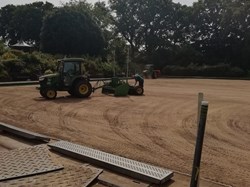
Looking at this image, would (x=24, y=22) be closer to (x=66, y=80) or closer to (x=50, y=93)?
(x=66, y=80)

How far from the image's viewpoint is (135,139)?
27.8 ft

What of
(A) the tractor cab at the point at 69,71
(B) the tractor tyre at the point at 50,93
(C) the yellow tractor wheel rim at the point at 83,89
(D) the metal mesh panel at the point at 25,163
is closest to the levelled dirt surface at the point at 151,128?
(B) the tractor tyre at the point at 50,93

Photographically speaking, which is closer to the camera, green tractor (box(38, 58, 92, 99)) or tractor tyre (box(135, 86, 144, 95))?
green tractor (box(38, 58, 92, 99))

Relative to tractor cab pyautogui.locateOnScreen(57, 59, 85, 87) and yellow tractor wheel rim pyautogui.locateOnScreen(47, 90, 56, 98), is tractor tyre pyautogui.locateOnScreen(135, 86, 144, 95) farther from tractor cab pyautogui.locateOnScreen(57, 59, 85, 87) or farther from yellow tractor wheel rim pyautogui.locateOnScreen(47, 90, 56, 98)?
yellow tractor wheel rim pyautogui.locateOnScreen(47, 90, 56, 98)

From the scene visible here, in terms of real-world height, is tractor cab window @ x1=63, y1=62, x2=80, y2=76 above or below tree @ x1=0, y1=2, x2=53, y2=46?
below

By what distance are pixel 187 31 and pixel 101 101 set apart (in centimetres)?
4113

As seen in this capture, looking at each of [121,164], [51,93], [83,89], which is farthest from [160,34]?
[121,164]

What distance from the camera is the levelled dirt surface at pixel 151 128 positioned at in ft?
22.1

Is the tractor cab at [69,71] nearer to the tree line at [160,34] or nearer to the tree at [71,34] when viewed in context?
the tree line at [160,34]

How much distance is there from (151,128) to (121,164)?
375 centimetres

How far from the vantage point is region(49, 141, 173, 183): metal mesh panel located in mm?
5578

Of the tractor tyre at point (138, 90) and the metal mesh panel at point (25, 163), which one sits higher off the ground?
the tractor tyre at point (138, 90)

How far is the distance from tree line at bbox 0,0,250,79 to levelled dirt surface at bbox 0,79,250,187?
1028 inches

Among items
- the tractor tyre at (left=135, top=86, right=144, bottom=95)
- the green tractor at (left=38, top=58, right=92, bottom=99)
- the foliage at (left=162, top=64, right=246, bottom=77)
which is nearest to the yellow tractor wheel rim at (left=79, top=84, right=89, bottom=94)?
the green tractor at (left=38, top=58, right=92, bottom=99)
